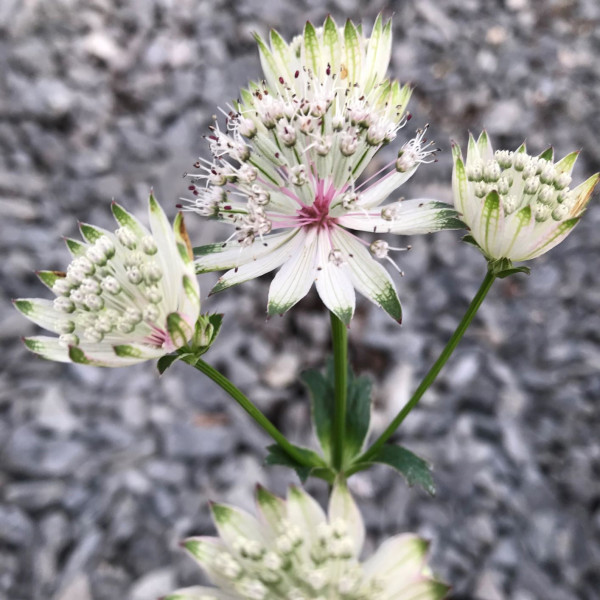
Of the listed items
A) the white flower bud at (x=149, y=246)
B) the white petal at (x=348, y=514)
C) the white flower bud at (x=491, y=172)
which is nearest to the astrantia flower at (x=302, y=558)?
the white petal at (x=348, y=514)

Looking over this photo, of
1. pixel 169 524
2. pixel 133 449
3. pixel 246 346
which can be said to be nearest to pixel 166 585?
pixel 169 524

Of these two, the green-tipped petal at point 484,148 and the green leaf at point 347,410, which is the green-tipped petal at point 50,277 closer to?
the green leaf at point 347,410

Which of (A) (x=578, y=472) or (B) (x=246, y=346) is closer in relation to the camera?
(A) (x=578, y=472)

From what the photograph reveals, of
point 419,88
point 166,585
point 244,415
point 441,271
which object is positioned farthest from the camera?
point 419,88

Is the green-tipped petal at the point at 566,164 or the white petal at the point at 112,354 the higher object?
the green-tipped petal at the point at 566,164

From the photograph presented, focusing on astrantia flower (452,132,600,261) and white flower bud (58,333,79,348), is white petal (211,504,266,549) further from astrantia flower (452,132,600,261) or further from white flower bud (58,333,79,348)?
astrantia flower (452,132,600,261)

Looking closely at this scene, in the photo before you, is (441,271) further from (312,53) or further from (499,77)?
(312,53)

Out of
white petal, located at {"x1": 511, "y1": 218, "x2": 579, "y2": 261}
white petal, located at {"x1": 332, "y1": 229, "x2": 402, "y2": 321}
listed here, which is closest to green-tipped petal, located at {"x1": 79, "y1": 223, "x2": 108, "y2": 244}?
white petal, located at {"x1": 332, "y1": 229, "x2": 402, "y2": 321}

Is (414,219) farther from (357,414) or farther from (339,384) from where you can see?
(357,414)
